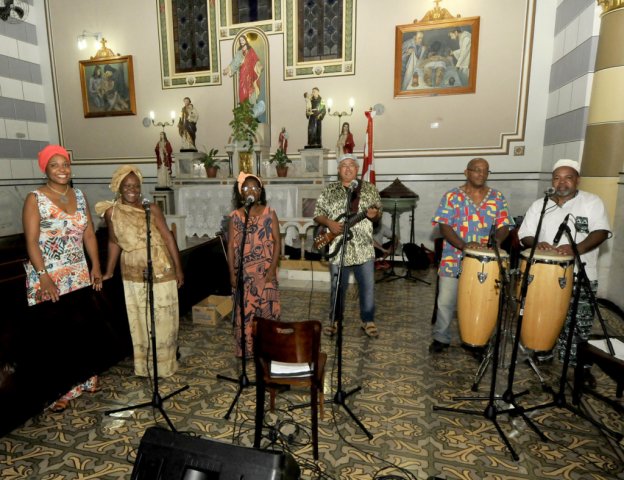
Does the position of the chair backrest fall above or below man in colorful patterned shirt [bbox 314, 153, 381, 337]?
below

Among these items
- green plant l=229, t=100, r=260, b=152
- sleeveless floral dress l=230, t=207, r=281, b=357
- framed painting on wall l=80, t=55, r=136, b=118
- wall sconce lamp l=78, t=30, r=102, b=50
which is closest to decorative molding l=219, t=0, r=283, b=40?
green plant l=229, t=100, r=260, b=152

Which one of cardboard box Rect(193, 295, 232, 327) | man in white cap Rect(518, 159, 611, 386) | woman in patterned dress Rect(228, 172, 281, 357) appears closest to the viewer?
man in white cap Rect(518, 159, 611, 386)

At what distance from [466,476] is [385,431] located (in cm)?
54

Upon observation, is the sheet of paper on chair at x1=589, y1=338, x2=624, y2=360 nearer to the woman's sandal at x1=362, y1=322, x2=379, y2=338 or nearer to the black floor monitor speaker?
the woman's sandal at x1=362, y1=322, x2=379, y2=338

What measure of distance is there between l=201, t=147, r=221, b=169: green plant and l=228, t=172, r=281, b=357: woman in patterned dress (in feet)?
16.7

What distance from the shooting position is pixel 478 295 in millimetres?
2979

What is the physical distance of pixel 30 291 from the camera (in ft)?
8.82

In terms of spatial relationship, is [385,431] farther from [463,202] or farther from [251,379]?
[463,202]

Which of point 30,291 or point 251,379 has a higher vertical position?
point 30,291

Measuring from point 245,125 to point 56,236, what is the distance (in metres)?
5.39

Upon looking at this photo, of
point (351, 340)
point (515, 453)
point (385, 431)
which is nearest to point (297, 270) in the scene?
point (351, 340)

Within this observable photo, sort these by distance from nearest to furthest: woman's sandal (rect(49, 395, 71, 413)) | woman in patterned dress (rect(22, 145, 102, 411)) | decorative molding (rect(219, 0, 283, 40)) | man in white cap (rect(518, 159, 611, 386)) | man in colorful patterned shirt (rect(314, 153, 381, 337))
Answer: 1. woman in patterned dress (rect(22, 145, 102, 411))
2. woman's sandal (rect(49, 395, 71, 413))
3. man in white cap (rect(518, 159, 611, 386))
4. man in colorful patterned shirt (rect(314, 153, 381, 337))
5. decorative molding (rect(219, 0, 283, 40))

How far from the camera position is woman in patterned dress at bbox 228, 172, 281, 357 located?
3.14m

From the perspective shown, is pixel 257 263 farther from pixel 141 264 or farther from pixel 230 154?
pixel 230 154
